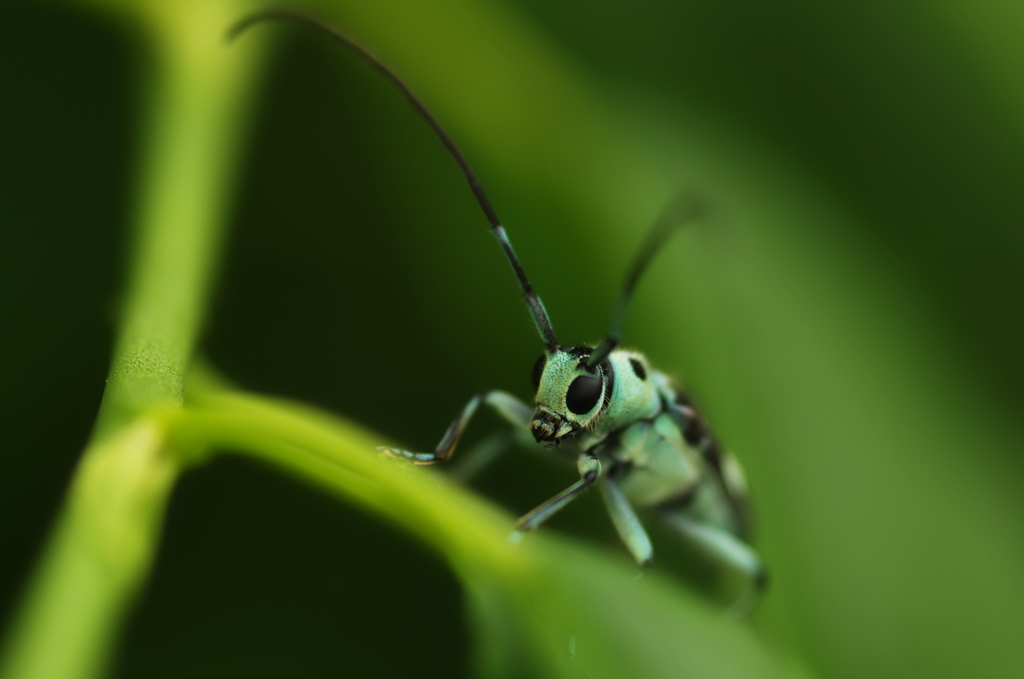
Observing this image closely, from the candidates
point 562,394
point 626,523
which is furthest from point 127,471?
point 626,523

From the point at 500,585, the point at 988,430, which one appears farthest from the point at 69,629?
the point at 988,430

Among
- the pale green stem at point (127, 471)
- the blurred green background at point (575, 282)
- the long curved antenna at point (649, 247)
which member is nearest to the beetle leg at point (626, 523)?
the blurred green background at point (575, 282)

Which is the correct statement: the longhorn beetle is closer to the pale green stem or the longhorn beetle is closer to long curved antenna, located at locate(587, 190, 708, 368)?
long curved antenna, located at locate(587, 190, 708, 368)

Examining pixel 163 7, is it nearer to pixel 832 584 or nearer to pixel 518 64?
pixel 518 64

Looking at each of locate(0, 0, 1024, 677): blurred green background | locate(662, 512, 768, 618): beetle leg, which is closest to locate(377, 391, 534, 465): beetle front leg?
locate(0, 0, 1024, 677): blurred green background

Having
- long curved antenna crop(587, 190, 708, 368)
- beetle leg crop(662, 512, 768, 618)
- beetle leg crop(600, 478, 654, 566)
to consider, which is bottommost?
beetle leg crop(662, 512, 768, 618)

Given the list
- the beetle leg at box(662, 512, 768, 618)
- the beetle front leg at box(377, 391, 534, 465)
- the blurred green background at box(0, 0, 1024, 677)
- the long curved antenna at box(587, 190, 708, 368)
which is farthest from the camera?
the beetle leg at box(662, 512, 768, 618)

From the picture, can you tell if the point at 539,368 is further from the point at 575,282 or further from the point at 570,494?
the point at 575,282
